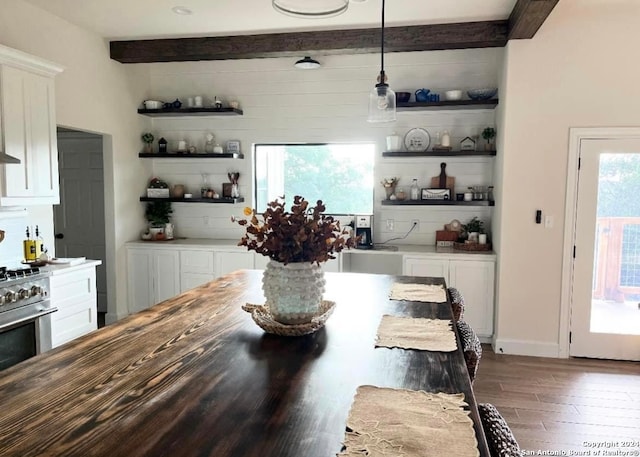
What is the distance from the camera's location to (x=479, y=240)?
15.0ft

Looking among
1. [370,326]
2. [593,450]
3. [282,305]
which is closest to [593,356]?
[593,450]

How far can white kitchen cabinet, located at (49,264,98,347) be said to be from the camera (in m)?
3.31

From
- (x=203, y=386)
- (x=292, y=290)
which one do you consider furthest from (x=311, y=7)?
(x=203, y=386)

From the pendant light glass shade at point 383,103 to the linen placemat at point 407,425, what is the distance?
65.8 inches

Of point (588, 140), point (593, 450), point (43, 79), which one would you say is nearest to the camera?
point (593, 450)

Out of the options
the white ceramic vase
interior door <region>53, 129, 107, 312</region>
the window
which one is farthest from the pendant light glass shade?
interior door <region>53, 129, 107, 312</region>

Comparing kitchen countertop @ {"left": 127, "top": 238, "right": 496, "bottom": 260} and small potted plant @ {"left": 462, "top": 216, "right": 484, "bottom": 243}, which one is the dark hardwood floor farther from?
small potted plant @ {"left": 462, "top": 216, "right": 484, "bottom": 243}

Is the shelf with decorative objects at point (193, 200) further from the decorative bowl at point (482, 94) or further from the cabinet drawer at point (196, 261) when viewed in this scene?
the decorative bowl at point (482, 94)

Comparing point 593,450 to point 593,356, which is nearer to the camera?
point 593,450

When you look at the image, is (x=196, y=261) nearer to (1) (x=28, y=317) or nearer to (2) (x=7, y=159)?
(1) (x=28, y=317)

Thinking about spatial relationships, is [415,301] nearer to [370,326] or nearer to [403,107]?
[370,326]

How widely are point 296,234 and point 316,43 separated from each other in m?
3.06

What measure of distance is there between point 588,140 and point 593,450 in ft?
7.90

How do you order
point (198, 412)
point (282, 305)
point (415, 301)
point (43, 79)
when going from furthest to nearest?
point (43, 79), point (415, 301), point (282, 305), point (198, 412)
